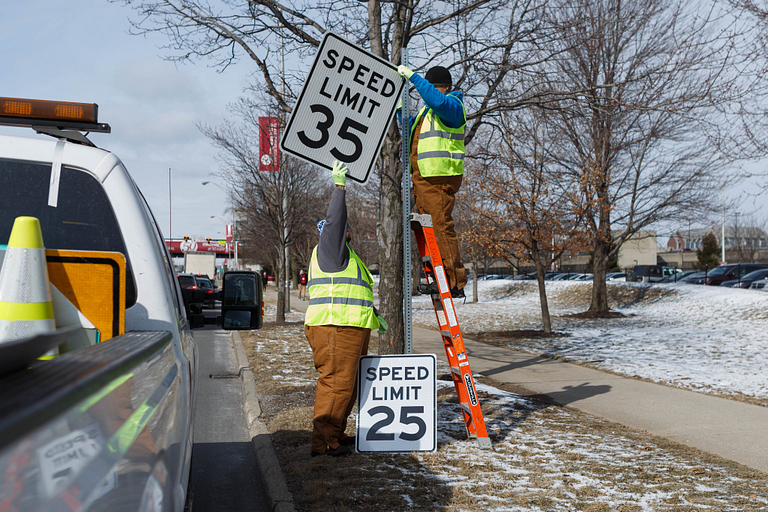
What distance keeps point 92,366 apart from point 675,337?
627 inches

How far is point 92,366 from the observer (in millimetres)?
1192

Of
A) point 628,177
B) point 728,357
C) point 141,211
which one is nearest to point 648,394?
point 728,357

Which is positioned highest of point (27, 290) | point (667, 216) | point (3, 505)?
point (667, 216)

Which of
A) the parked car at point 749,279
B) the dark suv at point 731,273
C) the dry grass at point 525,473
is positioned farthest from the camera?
the dark suv at point 731,273

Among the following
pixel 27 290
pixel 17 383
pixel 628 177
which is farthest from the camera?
pixel 628 177

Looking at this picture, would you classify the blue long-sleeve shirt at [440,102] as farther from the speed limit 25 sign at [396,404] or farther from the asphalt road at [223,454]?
the asphalt road at [223,454]

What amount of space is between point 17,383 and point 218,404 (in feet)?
24.5

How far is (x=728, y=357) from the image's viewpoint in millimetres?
11875

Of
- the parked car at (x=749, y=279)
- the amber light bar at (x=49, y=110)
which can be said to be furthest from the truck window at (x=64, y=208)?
the parked car at (x=749, y=279)

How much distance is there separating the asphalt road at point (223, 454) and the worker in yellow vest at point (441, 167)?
215 centimetres

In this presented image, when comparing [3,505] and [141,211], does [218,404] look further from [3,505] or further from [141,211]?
[3,505]

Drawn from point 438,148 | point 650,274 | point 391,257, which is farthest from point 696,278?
point 438,148

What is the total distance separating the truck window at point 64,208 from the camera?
2498 millimetres

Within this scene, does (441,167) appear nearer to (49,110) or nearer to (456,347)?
(456,347)
